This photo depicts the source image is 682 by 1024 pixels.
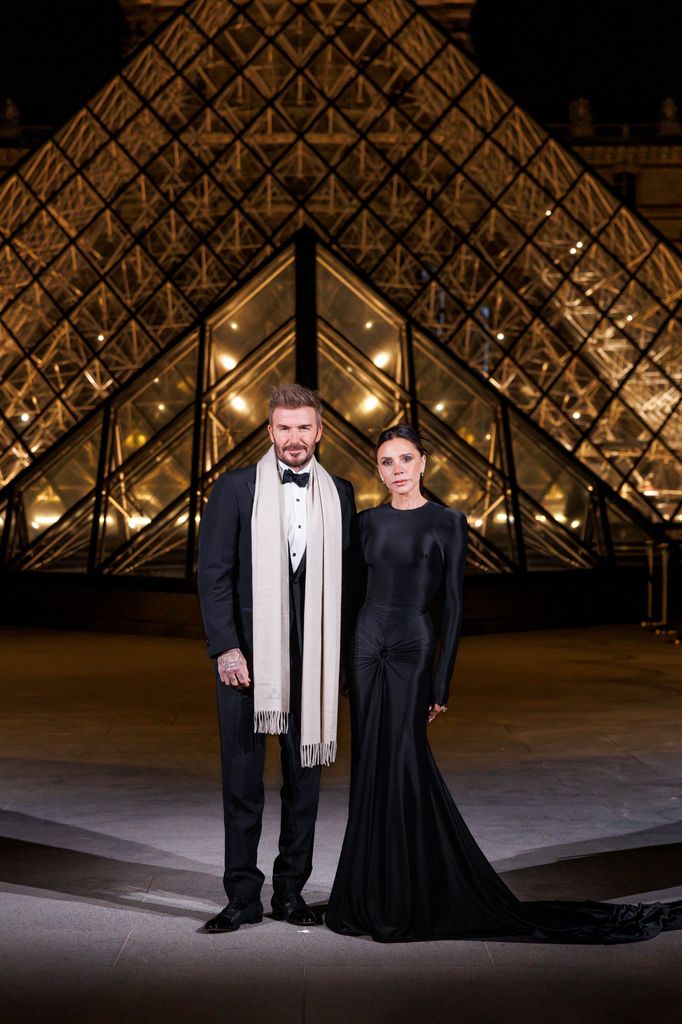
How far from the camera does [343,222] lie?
20031 mm

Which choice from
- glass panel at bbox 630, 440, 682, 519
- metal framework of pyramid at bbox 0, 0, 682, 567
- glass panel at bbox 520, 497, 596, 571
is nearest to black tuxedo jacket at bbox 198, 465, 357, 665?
glass panel at bbox 520, 497, 596, 571

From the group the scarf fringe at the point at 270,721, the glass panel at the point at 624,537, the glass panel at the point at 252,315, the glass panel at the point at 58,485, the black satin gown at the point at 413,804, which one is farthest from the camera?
the glass panel at the point at 624,537

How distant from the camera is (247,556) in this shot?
462 centimetres

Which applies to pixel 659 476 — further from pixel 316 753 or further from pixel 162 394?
pixel 316 753

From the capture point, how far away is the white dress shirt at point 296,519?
4621mm

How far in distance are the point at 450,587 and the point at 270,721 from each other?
67 centimetres

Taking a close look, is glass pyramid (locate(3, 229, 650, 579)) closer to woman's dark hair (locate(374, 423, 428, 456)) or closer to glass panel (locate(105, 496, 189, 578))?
glass panel (locate(105, 496, 189, 578))

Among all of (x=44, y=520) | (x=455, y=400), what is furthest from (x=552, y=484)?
(x=44, y=520)

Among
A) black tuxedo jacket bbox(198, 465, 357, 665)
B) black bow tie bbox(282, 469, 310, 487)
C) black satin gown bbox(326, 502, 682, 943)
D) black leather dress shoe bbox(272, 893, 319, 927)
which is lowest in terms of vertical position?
black leather dress shoe bbox(272, 893, 319, 927)

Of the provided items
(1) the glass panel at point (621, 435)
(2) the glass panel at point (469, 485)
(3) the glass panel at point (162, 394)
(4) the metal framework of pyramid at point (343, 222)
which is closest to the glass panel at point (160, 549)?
(3) the glass panel at point (162, 394)

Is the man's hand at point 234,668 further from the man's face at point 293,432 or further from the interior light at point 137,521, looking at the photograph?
the interior light at point 137,521

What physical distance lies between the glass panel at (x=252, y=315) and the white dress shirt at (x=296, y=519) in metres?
12.5

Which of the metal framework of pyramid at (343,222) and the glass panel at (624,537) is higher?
the metal framework of pyramid at (343,222)

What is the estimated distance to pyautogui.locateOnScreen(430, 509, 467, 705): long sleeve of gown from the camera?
4.56m
